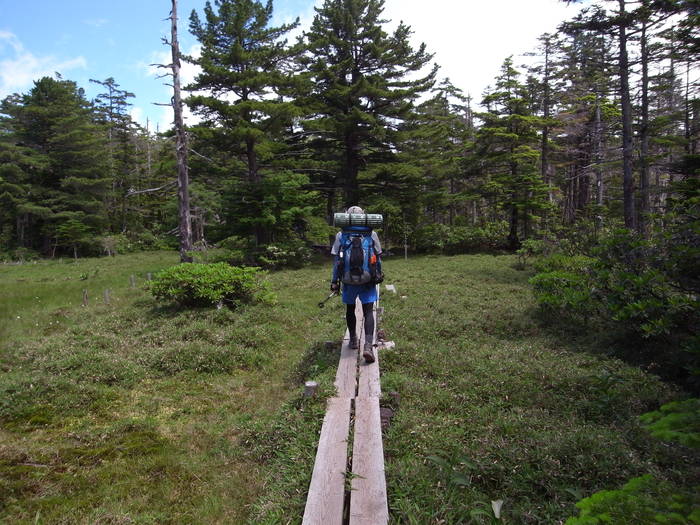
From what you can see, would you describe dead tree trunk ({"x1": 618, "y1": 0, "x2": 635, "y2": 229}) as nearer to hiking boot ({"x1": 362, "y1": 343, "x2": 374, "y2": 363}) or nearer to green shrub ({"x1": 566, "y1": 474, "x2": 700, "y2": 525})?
hiking boot ({"x1": 362, "y1": 343, "x2": 374, "y2": 363})

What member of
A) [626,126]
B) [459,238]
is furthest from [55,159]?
[626,126]

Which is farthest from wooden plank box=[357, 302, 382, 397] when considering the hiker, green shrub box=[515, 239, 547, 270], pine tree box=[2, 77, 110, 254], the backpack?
pine tree box=[2, 77, 110, 254]

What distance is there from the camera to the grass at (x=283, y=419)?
330 cm

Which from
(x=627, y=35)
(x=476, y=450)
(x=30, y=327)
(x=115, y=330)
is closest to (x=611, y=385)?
(x=476, y=450)

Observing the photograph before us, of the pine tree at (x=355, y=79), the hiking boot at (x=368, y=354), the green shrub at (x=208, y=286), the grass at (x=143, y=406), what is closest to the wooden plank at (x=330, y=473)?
the grass at (x=143, y=406)

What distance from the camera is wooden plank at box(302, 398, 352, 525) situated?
2.91m

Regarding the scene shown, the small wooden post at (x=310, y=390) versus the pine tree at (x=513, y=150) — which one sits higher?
the pine tree at (x=513, y=150)

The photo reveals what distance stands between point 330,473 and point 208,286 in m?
7.43

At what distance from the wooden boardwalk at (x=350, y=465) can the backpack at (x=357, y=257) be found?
1.51m

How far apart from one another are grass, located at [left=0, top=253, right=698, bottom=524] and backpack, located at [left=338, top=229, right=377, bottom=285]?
1.48 m

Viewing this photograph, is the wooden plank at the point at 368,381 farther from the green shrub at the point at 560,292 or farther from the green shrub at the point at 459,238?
the green shrub at the point at 459,238

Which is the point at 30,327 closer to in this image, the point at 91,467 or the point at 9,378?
the point at 9,378

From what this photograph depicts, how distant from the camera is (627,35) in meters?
13.5

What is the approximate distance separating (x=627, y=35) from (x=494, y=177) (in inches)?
444
